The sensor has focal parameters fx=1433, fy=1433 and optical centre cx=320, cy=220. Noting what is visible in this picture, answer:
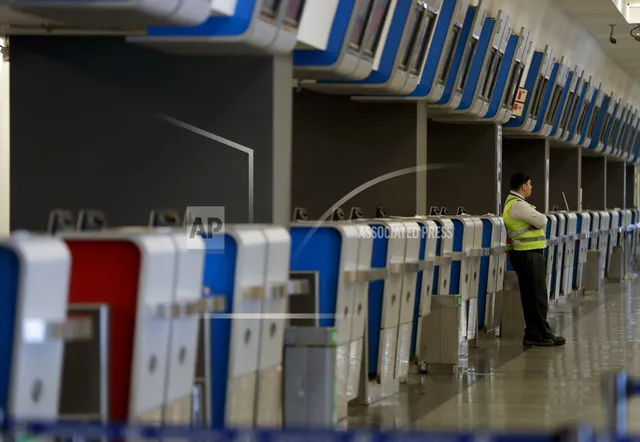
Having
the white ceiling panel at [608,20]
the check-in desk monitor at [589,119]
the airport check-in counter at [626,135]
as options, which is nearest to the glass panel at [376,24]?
the white ceiling panel at [608,20]

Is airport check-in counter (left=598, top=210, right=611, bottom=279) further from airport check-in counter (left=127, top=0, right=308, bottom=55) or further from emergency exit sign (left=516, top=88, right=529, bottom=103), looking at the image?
airport check-in counter (left=127, top=0, right=308, bottom=55)

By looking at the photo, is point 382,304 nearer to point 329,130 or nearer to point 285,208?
point 285,208

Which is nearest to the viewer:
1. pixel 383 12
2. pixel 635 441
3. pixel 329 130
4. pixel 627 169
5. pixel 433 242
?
pixel 635 441

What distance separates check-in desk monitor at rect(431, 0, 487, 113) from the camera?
1430 cm

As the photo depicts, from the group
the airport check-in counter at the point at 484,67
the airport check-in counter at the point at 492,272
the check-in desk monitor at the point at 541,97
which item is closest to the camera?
the airport check-in counter at the point at 492,272

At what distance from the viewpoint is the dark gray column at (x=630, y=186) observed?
118ft

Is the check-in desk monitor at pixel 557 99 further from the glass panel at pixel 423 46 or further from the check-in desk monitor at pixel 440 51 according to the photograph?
the glass panel at pixel 423 46

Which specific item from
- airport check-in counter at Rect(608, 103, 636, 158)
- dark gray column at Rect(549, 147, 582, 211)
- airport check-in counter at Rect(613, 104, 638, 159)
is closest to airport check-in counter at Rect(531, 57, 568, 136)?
dark gray column at Rect(549, 147, 582, 211)

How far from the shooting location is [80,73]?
904 cm

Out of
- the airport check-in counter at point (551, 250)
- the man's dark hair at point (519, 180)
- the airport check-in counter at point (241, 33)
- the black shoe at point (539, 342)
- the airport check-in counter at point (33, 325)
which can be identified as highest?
the airport check-in counter at point (241, 33)

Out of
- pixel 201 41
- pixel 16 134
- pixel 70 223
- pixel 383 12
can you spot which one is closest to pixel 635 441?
pixel 70 223

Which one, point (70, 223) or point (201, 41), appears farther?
point (201, 41)

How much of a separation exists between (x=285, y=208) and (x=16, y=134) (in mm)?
1772

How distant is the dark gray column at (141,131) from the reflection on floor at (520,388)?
1.65 metres
